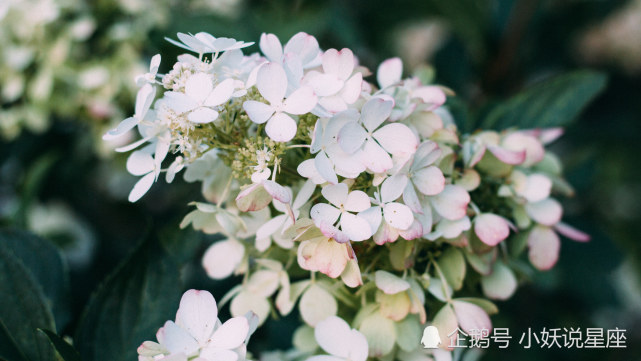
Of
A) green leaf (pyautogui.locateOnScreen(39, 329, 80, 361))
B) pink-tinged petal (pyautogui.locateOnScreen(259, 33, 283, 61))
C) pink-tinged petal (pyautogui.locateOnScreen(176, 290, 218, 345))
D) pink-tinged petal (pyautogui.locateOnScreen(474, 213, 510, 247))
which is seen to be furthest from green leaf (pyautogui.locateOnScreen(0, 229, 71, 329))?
pink-tinged petal (pyautogui.locateOnScreen(474, 213, 510, 247))

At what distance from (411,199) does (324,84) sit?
0.12 meters

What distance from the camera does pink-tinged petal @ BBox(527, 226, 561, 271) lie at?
1.75ft

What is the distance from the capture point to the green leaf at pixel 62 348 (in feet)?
1.44

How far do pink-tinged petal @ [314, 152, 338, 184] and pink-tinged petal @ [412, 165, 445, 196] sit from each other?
0.26ft

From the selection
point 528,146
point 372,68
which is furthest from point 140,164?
point 372,68

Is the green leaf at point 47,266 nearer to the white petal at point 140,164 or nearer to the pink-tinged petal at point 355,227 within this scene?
the white petal at point 140,164

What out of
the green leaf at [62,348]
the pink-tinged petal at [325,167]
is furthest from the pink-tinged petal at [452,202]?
the green leaf at [62,348]

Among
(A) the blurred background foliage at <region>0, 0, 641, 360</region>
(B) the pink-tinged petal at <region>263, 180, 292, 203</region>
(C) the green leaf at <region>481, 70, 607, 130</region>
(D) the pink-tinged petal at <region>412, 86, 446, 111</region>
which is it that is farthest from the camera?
(A) the blurred background foliage at <region>0, 0, 641, 360</region>

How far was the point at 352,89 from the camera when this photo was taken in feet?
1.39

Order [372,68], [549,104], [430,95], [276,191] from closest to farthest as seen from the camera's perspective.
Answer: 1. [276,191]
2. [430,95]
3. [549,104]
4. [372,68]

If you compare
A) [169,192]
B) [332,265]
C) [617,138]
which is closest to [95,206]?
[169,192]

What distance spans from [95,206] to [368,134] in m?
0.97

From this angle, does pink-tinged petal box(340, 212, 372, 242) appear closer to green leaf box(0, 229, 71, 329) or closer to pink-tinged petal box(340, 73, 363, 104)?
pink-tinged petal box(340, 73, 363, 104)

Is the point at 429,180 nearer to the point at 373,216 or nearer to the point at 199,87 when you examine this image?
the point at 373,216
